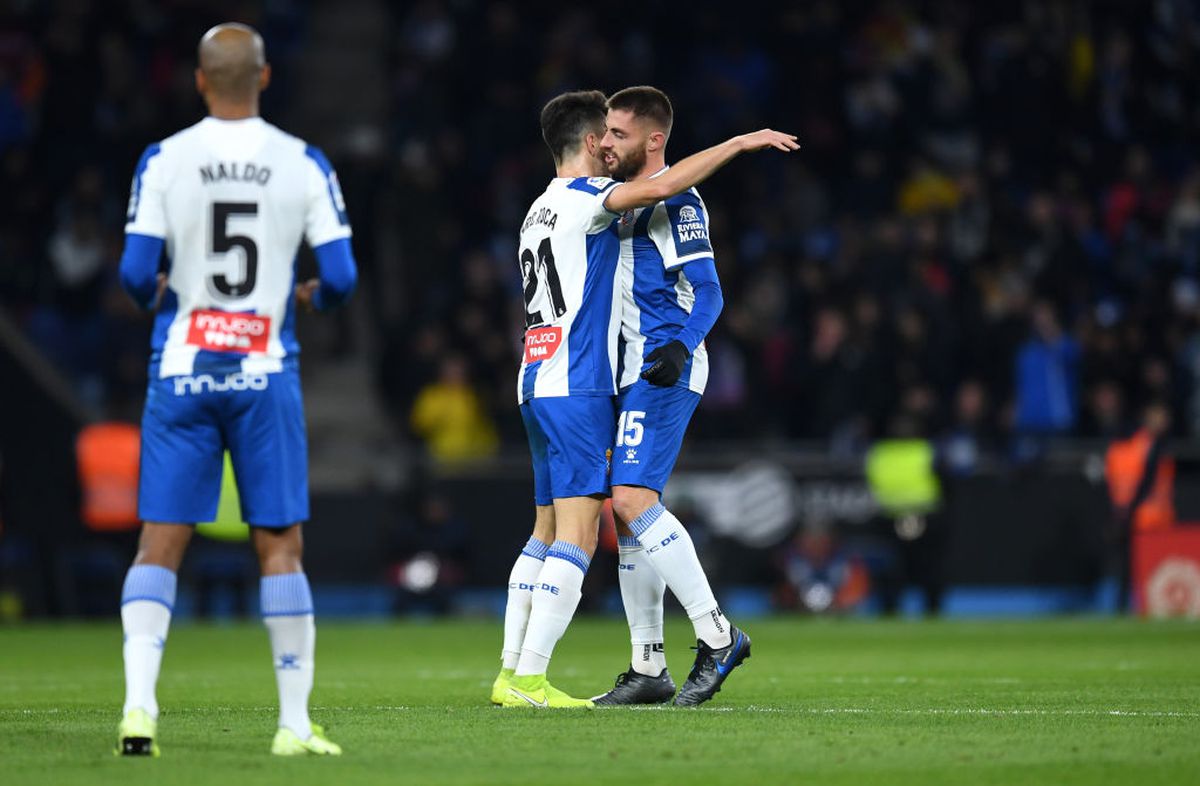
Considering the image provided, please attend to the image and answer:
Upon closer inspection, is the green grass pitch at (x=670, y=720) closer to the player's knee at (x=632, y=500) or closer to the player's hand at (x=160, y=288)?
the player's knee at (x=632, y=500)

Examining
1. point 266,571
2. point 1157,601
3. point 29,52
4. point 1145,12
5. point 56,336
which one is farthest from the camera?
point 1145,12

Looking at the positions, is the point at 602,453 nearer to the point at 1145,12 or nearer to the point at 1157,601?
the point at 1157,601

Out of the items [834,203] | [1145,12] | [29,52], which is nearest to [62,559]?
[29,52]

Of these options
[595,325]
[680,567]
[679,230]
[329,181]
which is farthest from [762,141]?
[329,181]

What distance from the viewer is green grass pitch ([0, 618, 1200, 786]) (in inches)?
251

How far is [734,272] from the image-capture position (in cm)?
2259

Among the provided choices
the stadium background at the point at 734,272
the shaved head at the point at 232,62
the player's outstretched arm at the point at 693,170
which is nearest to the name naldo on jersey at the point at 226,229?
the shaved head at the point at 232,62

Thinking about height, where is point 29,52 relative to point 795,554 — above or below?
above

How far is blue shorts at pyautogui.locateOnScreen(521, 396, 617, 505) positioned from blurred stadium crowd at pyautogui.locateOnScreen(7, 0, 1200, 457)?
1194 cm

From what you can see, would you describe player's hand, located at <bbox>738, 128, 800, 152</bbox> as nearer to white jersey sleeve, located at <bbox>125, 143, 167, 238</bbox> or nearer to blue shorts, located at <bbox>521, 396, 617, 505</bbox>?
blue shorts, located at <bbox>521, 396, 617, 505</bbox>

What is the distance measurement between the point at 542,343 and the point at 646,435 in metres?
0.59

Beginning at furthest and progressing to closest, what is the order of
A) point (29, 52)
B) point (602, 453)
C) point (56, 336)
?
point (29, 52) < point (56, 336) < point (602, 453)

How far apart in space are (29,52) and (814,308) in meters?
9.34

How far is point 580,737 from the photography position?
729 cm
